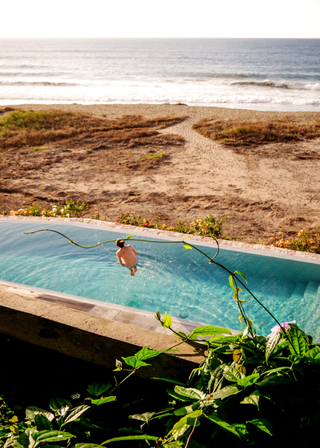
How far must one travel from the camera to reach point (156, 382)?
122 centimetres

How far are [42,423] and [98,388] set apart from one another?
0.72 feet

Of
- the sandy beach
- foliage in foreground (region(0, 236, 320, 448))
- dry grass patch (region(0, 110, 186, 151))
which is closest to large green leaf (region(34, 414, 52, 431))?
foliage in foreground (region(0, 236, 320, 448))

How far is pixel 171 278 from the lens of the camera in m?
3.29

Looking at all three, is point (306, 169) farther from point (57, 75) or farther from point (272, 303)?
point (57, 75)

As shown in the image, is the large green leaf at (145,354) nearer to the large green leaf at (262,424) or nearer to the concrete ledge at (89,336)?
the concrete ledge at (89,336)

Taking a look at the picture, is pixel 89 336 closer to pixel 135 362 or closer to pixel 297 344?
pixel 135 362

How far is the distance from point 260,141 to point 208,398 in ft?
32.9

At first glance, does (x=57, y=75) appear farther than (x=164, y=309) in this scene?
Yes

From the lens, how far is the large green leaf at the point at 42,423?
1014 mm

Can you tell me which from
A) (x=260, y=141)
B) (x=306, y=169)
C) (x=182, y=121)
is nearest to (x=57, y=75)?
(x=182, y=121)

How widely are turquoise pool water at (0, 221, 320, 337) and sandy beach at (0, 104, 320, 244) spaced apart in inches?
69.7

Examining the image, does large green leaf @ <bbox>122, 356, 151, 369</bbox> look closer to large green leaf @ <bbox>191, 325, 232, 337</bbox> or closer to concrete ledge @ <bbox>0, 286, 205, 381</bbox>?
concrete ledge @ <bbox>0, 286, 205, 381</bbox>

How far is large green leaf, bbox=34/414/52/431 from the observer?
1.01 metres

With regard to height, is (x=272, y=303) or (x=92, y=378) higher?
(x=92, y=378)
